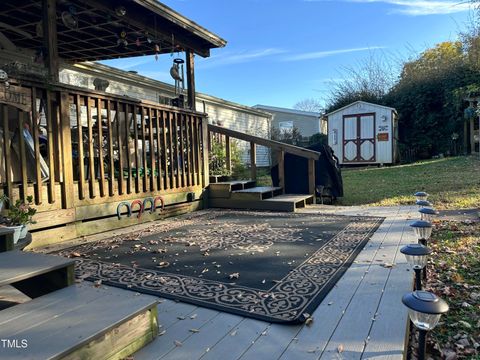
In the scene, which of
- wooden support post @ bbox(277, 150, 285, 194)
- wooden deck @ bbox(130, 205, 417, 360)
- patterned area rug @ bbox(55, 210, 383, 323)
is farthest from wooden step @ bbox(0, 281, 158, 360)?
wooden support post @ bbox(277, 150, 285, 194)

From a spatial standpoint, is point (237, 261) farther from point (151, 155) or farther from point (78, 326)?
point (151, 155)

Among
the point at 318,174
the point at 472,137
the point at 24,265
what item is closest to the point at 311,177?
the point at 318,174

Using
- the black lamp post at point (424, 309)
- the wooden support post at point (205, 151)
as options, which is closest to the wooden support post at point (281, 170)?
the wooden support post at point (205, 151)

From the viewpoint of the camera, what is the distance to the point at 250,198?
5.95 meters

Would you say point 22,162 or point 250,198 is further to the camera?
point 250,198

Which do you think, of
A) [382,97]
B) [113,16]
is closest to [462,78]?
[382,97]

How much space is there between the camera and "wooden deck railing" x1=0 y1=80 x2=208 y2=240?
3.45m

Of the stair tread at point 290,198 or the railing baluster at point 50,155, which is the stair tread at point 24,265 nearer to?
the railing baluster at point 50,155

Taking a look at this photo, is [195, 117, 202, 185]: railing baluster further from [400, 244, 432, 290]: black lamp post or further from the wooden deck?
[400, 244, 432, 290]: black lamp post

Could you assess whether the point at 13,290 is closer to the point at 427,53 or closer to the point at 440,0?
the point at 440,0

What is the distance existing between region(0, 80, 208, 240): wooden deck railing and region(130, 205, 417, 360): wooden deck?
2.13 meters

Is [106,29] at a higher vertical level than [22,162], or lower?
higher

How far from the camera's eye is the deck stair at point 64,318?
4.41 ft

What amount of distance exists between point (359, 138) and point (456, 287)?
14.2 metres
